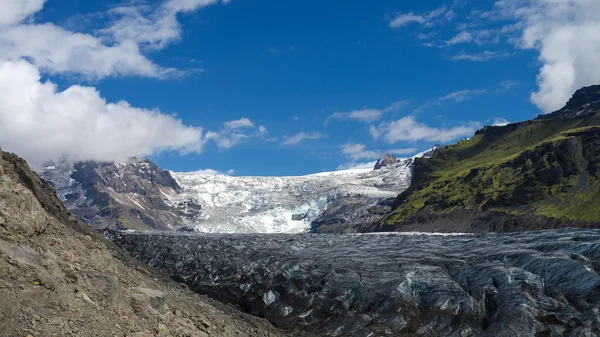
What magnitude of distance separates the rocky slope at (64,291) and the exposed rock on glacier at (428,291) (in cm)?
Answer: 1592

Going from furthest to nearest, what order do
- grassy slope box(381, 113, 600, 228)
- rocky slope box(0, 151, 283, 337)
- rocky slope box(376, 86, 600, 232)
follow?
grassy slope box(381, 113, 600, 228), rocky slope box(376, 86, 600, 232), rocky slope box(0, 151, 283, 337)

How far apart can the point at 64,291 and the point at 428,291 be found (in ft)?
91.5

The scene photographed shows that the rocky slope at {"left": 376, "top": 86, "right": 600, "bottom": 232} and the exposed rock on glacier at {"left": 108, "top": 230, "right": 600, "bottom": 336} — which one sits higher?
the rocky slope at {"left": 376, "top": 86, "right": 600, "bottom": 232}

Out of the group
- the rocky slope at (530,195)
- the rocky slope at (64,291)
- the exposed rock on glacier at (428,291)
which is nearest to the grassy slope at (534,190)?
the rocky slope at (530,195)

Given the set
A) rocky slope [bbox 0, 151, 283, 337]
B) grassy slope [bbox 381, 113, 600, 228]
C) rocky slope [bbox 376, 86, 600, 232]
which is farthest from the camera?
grassy slope [bbox 381, 113, 600, 228]

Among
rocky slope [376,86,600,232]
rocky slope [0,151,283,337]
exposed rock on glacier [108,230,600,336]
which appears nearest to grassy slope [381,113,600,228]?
rocky slope [376,86,600,232]

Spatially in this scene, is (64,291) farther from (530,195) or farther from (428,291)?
(530,195)

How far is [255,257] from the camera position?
63719mm

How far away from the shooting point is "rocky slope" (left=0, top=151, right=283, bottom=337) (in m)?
16.2

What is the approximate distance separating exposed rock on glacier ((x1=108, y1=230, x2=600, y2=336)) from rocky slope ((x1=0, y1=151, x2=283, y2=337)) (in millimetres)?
15923

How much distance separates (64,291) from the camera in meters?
17.9

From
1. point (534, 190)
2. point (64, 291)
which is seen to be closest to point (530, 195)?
point (534, 190)

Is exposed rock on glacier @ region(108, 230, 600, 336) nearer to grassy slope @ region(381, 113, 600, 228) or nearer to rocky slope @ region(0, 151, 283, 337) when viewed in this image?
rocky slope @ region(0, 151, 283, 337)

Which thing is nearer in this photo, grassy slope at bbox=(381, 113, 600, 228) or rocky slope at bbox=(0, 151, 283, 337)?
rocky slope at bbox=(0, 151, 283, 337)
